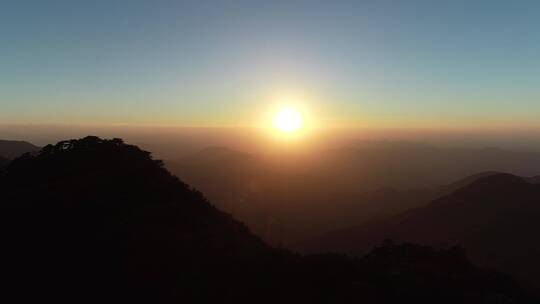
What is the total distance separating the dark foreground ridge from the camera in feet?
48.7

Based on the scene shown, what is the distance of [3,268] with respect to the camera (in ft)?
55.0

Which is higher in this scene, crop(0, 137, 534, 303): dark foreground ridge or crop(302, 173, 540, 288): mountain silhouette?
crop(0, 137, 534, 303): dark foreground ridge

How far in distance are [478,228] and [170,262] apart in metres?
59.7

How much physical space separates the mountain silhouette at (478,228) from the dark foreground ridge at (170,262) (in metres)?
38.1

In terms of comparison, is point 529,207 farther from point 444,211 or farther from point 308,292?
point 308,292

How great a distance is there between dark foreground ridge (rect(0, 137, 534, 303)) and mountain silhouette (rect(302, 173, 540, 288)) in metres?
38.1

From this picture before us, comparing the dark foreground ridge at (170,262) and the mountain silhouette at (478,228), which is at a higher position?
the dark foreground ridge at (170,262)

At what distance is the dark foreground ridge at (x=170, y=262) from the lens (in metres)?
14.8

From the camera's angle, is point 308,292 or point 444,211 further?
point 444,211

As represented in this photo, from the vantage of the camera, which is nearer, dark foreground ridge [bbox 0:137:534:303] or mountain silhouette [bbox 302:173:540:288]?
dark foreground ridge [bbox 0:137:534:303]

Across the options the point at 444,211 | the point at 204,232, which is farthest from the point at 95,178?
the point at 444,211

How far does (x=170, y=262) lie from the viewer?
16.8 m

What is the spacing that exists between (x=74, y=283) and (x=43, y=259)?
234 cm

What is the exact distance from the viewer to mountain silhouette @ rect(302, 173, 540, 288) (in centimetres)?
5491
